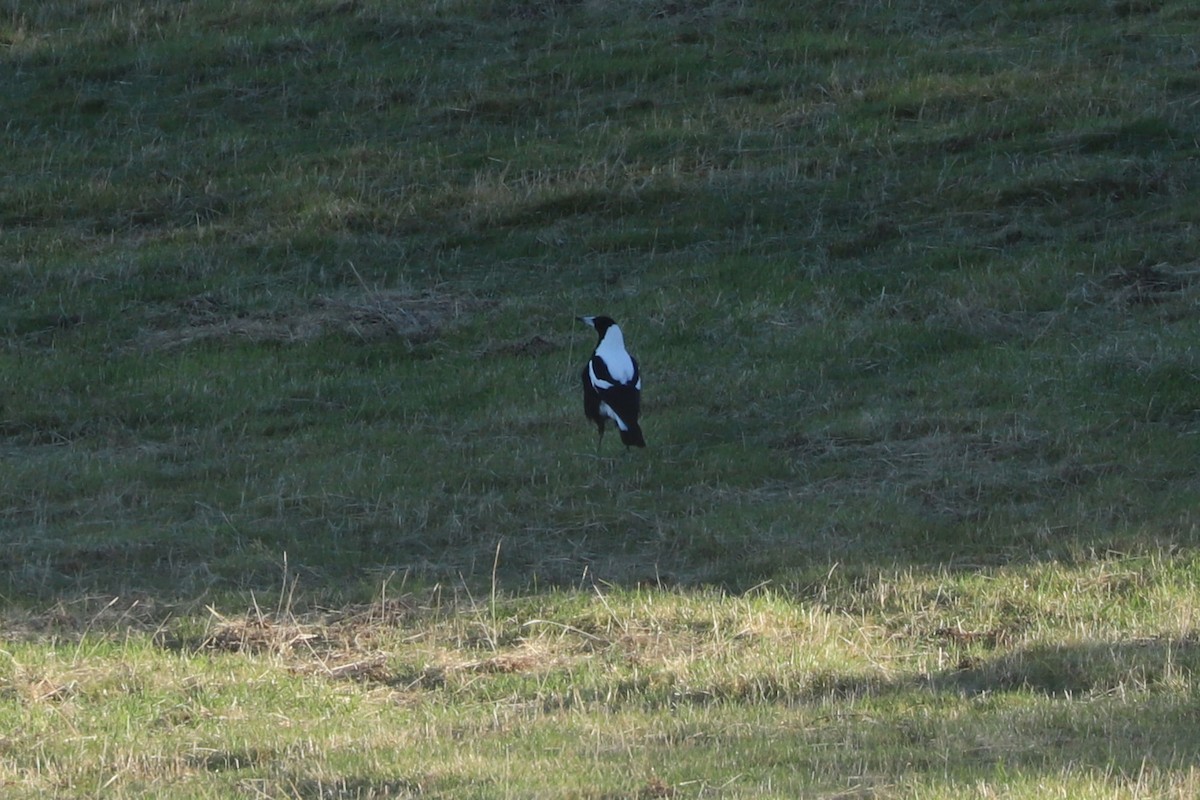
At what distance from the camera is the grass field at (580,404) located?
6.84 meters

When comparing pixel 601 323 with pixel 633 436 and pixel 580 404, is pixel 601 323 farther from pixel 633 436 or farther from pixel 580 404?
pixel 633 436

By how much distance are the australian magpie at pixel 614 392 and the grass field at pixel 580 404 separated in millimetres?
215

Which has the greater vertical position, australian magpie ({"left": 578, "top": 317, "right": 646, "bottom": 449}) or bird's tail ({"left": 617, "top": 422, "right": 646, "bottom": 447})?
australian magpie ({"left": 578, "top": 317, "right": 646, "bottom": 449})

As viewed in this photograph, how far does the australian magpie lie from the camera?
1170 centimetres

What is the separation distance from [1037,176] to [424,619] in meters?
10.8

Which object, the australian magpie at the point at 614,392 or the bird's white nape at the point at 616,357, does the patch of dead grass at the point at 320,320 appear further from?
the australian magpie at the point at 614,392

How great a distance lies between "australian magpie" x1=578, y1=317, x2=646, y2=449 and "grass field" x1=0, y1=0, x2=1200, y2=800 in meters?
0.22

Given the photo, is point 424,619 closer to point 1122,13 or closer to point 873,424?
point 873,424

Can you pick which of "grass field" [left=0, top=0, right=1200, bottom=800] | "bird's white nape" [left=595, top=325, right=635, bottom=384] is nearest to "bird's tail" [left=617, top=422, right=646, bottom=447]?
"grass field" [left=0, top=0, right=1200, bottom=800]

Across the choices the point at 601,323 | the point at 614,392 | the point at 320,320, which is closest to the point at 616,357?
the point at 614,392

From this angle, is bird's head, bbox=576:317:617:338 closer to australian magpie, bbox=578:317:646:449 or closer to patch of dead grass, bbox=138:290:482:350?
australian magpie, bbox=578:317:646:449

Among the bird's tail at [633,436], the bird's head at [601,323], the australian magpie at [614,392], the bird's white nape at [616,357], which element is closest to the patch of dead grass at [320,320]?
the bird's head at [601,323]

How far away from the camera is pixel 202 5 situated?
24531 millimetres

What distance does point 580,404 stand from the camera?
12938mm
